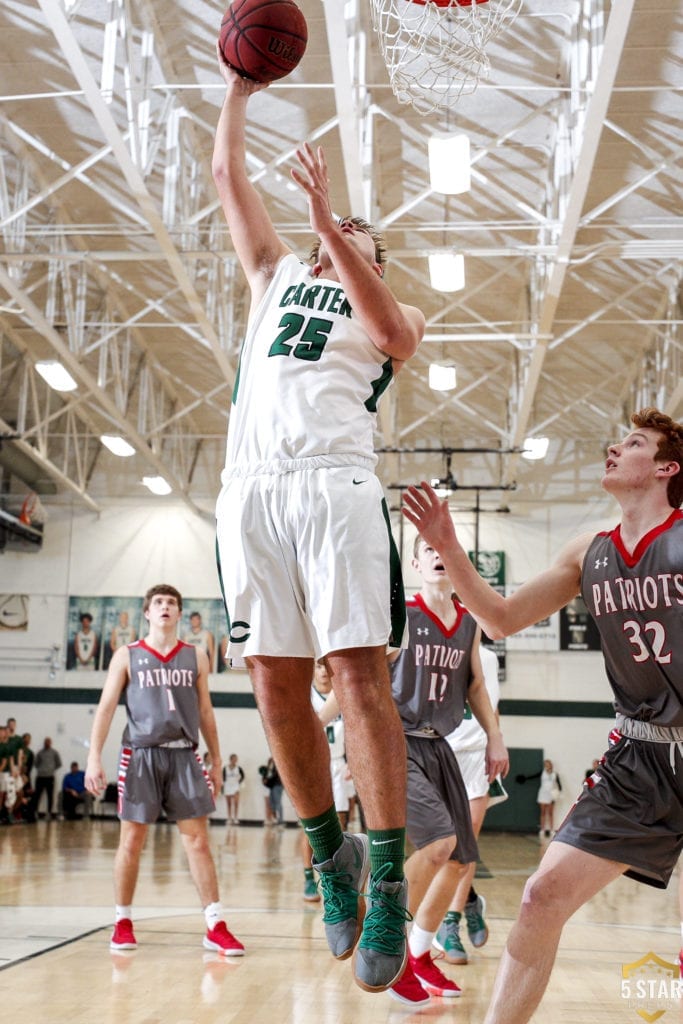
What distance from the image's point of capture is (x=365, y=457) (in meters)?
3.18

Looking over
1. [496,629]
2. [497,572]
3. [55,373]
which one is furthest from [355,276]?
[497,572]

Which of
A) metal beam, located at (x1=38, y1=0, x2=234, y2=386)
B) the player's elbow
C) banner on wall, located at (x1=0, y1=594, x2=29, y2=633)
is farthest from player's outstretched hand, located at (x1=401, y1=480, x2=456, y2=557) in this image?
banner on wall, located at (x1=0, y1=594, x2=29, y2=633)

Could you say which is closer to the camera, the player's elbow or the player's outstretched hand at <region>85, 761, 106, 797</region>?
the player's elbow

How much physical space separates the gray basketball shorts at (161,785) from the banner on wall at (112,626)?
16.1m

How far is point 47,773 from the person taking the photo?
899 inches

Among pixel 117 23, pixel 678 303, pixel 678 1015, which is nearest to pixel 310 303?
pixel 678 1015

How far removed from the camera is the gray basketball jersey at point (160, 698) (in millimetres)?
7633

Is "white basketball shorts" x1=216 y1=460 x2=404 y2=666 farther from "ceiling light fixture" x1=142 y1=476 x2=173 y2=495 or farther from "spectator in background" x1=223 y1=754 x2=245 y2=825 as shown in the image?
"spectator in background" x1=223 y1=754 x2=245 y2=825

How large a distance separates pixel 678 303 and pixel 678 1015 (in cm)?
1287

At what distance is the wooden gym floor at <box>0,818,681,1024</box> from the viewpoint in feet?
17.8

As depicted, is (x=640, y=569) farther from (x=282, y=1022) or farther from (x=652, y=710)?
(x=282, y=1022)

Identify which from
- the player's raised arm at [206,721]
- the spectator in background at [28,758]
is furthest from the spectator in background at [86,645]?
the player's raised arm at [206,721]

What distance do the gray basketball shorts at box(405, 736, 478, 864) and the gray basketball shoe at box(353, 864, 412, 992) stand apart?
9.77 ft

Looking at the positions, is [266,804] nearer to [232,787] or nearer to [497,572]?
[232,787]
